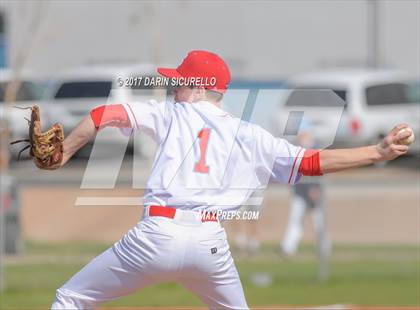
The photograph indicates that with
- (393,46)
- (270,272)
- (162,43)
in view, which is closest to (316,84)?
(393,46)

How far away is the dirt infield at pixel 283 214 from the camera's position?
12.8 m

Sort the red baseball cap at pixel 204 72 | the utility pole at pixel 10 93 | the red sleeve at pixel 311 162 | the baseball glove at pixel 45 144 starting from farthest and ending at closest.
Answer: the utility pole at pixel 10 93, the red baseball cap at pixel 204 72, the red sleeve at pixel 311 162, the baseball glove at pixel 45 144

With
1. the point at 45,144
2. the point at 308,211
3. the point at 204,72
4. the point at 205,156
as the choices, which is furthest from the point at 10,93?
the point at 205,156

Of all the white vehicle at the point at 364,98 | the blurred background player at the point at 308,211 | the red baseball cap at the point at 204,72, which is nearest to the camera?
the red baseball cap at the point at 204,72

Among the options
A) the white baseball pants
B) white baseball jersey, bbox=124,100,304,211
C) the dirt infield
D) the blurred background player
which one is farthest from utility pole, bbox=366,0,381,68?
the white baseball pants


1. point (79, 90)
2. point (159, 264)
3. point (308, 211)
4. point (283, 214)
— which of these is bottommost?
point (159, 264)

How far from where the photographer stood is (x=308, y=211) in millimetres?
12875

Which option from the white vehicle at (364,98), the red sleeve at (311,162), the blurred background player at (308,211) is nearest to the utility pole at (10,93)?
the blurred background player at (308,211)

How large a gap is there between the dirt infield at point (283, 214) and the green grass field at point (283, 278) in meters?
0.41

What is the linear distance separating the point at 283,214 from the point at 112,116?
9.78 meters

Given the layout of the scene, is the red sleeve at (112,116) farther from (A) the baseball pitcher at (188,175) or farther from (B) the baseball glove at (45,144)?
(B) the baseball glove at (45,144)

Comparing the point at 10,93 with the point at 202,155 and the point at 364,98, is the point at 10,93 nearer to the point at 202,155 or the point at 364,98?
the point at 364,98

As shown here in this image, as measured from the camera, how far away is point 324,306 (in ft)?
33.3

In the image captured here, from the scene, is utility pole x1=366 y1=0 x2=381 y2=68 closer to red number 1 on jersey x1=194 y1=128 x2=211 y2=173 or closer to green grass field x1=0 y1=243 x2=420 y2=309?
green grass field x1=0 y1=243 x2=420 y2=309
